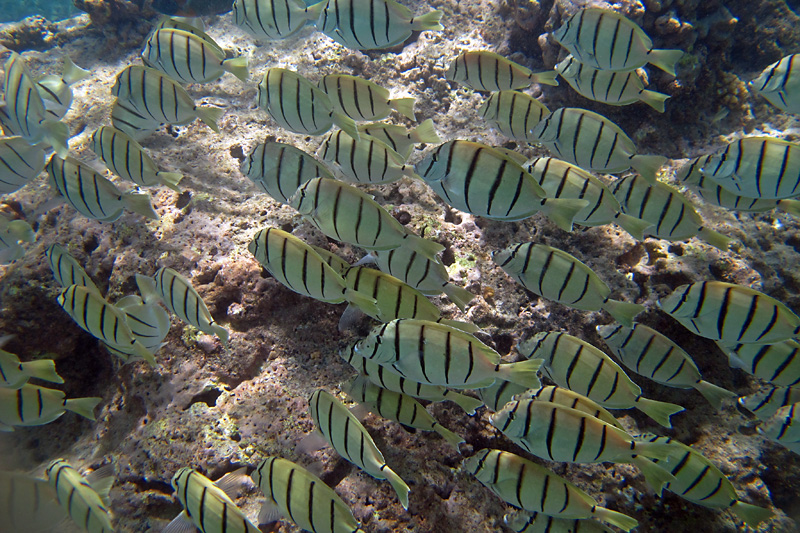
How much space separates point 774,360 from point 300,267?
A: 11.8ft

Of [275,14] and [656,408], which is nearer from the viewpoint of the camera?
[656,408]

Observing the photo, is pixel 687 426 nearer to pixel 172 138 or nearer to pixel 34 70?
pixel 172 138

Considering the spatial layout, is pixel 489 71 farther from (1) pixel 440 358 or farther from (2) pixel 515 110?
(1) pixel 440 358

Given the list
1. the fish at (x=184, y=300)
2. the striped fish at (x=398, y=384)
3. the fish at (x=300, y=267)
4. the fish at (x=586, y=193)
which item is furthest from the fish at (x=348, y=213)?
the fish at (x=586, y=193)

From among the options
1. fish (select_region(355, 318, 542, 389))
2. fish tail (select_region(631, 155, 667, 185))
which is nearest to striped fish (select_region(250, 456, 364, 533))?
fish (select_region(355, 318, 542, 389))

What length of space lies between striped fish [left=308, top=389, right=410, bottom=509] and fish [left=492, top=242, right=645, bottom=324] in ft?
4.83

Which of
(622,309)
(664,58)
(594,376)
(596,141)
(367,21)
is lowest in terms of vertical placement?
(594,376)

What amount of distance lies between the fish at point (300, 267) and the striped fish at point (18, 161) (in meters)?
3.54

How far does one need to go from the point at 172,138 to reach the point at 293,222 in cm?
281

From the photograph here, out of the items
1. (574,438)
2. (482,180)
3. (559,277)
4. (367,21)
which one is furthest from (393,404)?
(367,21)

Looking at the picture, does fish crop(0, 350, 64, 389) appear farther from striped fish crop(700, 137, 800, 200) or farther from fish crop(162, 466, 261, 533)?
striped fish crop(700, 137, 800, 200)

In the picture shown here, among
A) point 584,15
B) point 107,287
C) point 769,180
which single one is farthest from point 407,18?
point 107,287

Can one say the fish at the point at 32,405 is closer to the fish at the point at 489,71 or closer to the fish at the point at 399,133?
the fish at the point at 399,133

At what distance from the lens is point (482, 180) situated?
2156 mm
